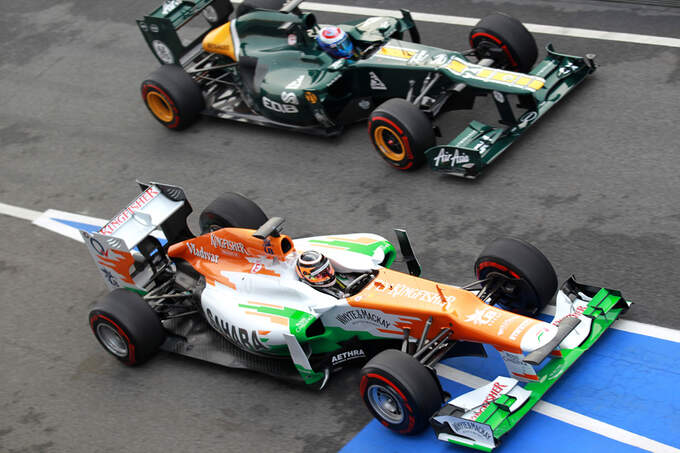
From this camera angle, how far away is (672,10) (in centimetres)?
1256

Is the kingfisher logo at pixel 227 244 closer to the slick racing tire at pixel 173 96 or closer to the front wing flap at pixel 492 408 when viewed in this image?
the front wing flap at pixel 492 408

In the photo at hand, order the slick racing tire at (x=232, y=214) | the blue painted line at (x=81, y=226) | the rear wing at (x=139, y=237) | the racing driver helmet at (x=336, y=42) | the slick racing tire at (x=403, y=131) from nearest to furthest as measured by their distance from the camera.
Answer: the rear wing at (x=139, y=237) < the slick racing tire at (x=232, y=214) < the slick racing tire at (x=403, y=131) < the blue painted line at (x=81, y=226) < the racing driver helmet at (x=336, y=42)

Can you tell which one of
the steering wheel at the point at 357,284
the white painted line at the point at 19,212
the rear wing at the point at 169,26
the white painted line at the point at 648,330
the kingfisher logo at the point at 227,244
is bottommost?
the white painted line at the point at 648,330

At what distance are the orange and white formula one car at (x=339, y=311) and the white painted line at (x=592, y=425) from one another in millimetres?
346

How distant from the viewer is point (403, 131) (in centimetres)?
1008

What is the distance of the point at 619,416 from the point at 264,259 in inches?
134

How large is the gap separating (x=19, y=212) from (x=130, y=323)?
14.2 feet

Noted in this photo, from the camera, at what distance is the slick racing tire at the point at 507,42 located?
11.1m

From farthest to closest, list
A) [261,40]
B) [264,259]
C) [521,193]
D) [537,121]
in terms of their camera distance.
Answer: [261,40]
[537,121]
[521,193]
[264,259]

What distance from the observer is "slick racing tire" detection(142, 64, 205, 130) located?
39.4 ft

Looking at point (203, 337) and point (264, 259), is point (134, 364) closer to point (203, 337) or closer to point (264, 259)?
point (203, 337)

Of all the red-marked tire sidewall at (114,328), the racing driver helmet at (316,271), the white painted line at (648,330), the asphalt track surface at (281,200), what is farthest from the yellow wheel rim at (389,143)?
the red-marked tire sidewall at (114,328)

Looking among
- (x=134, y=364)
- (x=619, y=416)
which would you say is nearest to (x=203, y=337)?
(x=134, y=364)

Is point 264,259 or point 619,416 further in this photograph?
point 264,259
